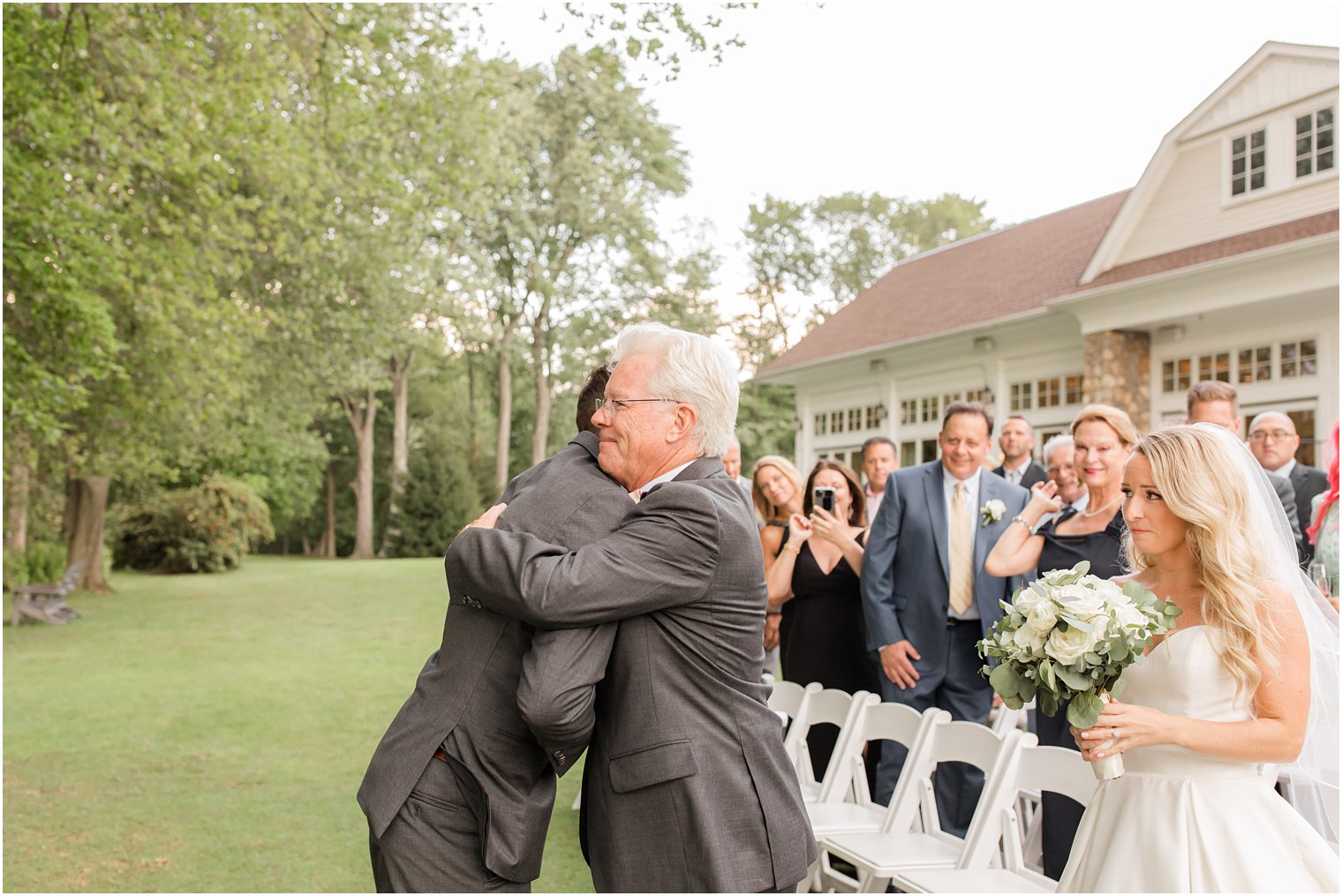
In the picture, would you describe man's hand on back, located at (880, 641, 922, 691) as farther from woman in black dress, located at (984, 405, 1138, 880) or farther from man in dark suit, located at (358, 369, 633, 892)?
man in dark suit, located at (358, 369, 633, 892)

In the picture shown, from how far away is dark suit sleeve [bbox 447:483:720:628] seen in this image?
2.34 metres

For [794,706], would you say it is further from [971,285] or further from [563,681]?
[971,285]

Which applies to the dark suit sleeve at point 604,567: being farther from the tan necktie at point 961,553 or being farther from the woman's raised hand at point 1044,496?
the tan necktie at point 961,553

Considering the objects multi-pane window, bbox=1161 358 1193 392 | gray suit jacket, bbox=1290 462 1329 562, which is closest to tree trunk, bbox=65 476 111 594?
multi-pane window, bbox=1161 358 1193 392

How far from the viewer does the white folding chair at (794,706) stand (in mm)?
5473

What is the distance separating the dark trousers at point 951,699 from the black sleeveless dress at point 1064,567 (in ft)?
2.02

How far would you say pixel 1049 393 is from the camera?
17688mm

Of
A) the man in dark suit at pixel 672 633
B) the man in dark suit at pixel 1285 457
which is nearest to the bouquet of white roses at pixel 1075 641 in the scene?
the man in dark suit at pixel 672 633

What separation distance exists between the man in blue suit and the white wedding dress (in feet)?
8.16

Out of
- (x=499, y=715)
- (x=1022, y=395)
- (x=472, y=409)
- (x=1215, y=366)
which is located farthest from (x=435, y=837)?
(x=472, y=409)

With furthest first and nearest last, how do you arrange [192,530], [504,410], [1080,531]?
[504,410]
[192,530]
[1080,531]

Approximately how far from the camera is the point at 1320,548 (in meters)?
5.42

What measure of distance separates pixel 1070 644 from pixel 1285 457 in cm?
495

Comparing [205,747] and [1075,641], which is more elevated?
[1075,641]
